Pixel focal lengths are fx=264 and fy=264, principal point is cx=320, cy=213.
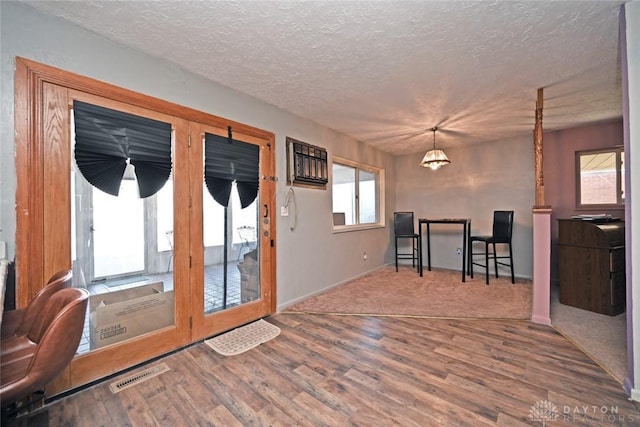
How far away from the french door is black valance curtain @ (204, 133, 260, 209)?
1cm

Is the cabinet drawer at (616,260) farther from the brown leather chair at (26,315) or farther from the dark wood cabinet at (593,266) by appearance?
the brown leather chair at (26,315)

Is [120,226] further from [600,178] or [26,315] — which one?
[600,178]

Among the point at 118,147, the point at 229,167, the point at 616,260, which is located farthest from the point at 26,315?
the point at 616,260

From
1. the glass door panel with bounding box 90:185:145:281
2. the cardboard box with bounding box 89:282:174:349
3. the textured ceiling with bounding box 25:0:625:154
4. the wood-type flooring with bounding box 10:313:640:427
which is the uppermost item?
the textured ceiling with bounding box 25:0:625:154

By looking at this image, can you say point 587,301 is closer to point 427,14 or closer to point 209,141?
point 427,14

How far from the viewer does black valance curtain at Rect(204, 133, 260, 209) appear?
8.23 ft

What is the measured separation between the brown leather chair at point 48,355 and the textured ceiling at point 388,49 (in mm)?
1713

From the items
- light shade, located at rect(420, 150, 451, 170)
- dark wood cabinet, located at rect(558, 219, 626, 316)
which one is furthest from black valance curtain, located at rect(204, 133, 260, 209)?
dark wood cabinet, located at rect(558, 219, 626, 316)

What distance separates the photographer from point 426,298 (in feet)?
11.6

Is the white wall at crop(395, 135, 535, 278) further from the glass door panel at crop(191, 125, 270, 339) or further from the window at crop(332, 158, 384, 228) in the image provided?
the glass door panel at crop(191, 125, 270, 339)

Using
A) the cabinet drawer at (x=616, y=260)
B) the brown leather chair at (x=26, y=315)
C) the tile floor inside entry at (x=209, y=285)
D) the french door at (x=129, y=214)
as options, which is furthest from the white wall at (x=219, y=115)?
the cabinet drawer at (x=616, y=260)

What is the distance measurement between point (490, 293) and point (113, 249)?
439 cm

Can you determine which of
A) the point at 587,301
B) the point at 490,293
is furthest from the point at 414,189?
the point at 587,301

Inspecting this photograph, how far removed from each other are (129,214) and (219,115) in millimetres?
1202
